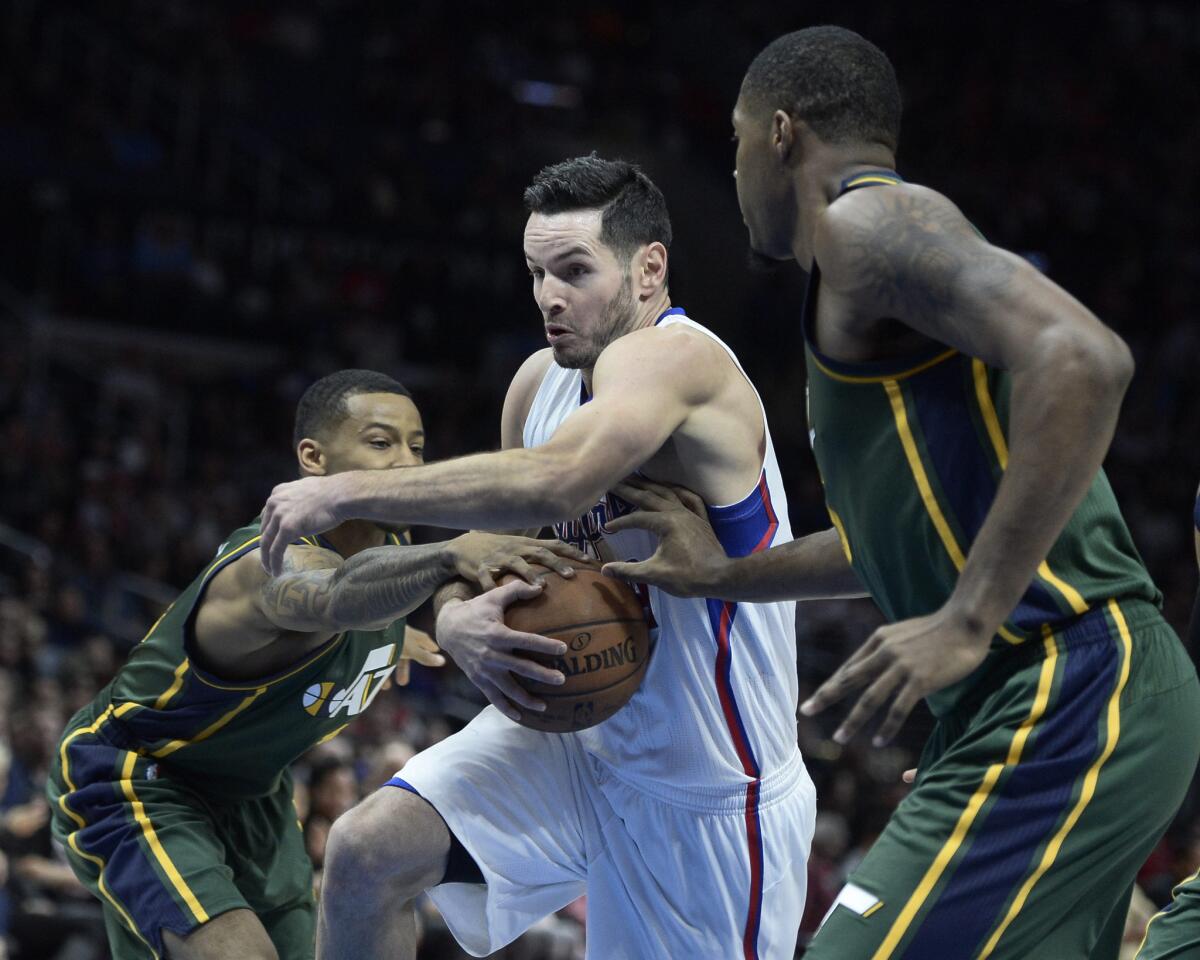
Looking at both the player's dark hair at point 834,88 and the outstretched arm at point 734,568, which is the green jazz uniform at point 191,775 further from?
the player's dark hair at point 834,88

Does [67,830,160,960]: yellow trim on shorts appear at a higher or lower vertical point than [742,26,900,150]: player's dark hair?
lower

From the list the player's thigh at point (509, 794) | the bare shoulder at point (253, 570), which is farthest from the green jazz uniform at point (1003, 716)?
the bare shoulder at point (253, 570)

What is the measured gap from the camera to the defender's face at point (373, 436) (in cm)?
443

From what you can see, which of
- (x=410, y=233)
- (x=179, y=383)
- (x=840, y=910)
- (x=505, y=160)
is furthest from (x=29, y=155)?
(x=840, y=910)

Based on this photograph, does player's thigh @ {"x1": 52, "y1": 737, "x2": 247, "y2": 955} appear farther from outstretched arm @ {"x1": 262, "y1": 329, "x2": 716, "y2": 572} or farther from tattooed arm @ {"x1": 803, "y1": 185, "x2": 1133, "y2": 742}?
tattooed arm @ {"x1": 803, "y1": 185, "x2": 1133, "y2": 742}

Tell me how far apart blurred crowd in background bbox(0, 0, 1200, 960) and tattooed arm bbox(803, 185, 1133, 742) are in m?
7.13

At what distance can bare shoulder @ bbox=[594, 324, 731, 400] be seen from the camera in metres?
3.46

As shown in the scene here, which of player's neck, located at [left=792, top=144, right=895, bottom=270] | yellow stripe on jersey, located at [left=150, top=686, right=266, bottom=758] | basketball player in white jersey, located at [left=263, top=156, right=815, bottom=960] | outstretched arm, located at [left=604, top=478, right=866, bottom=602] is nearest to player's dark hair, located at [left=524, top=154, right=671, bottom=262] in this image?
basketball player in white jersey, located at [left=263, top=156, right=815, bottom=960]

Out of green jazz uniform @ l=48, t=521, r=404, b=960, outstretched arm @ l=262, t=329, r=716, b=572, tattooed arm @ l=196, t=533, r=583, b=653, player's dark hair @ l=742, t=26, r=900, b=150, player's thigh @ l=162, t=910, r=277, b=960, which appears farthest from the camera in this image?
green jazz uniform @ l=48, t=521, r=404, b=960

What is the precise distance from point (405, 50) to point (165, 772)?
48.3ft

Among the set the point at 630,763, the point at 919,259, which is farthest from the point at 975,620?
the point at 630,763

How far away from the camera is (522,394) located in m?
4.23

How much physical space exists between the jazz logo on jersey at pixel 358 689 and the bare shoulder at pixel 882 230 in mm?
2211

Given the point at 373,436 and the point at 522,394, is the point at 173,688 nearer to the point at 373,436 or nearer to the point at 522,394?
the point at 373,436
